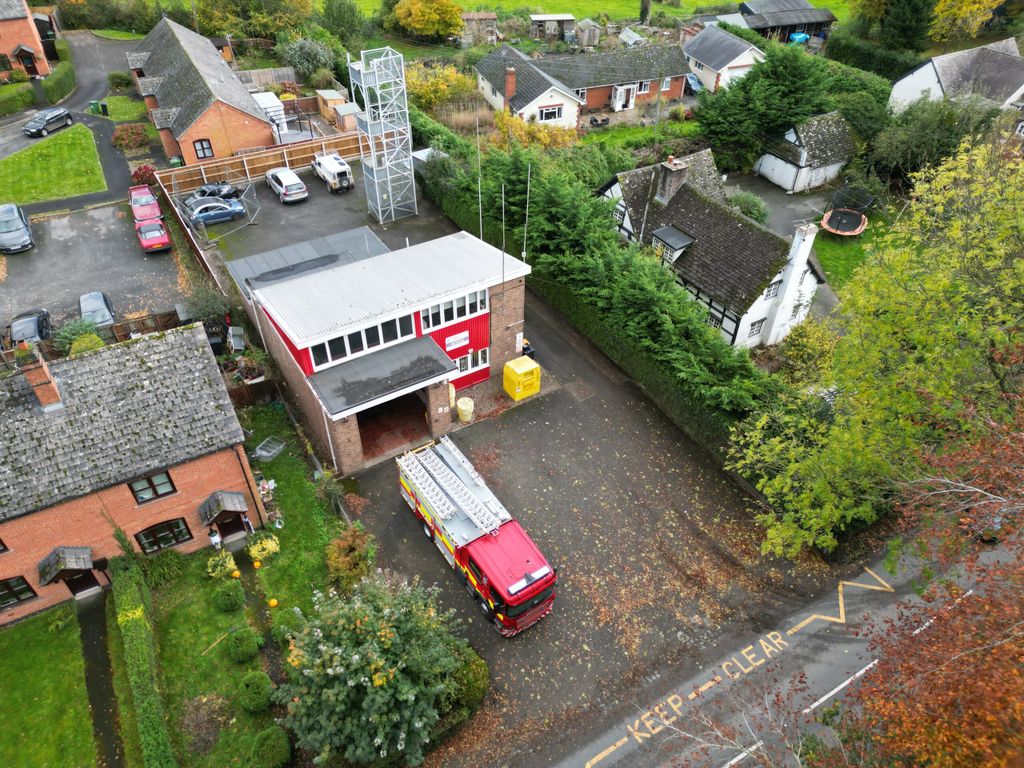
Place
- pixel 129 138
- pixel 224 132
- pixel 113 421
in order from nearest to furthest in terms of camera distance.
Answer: pixel 113 421
pixel 224 132
pixel 129 138

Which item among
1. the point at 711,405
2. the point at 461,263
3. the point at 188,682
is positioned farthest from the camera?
the point at 461,263

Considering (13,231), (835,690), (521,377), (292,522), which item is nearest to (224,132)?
(13,231)

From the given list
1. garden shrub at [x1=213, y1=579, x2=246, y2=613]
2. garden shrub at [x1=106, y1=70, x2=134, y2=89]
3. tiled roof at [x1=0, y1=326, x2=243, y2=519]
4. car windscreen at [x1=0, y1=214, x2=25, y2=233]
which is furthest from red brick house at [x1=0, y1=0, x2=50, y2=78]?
garden shrub at [x1=213, y1=579, x2=246, y2=613]

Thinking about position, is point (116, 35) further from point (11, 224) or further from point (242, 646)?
point (242, 646)

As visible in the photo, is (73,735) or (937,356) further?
(937,356)

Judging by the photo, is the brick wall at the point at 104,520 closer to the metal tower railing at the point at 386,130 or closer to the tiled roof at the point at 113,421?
the tiled roof at the point at 113,421

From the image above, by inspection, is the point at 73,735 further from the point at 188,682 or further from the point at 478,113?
the point at 478,113

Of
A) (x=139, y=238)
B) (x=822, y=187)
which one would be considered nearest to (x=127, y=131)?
(x=139, y=238)
